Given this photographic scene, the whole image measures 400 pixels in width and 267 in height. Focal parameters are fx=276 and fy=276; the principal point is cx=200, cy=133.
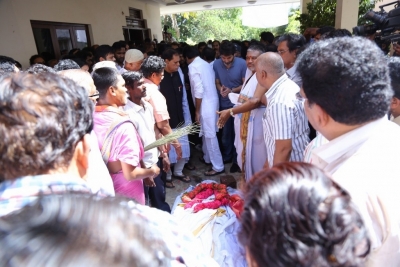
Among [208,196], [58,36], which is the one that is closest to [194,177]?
[208,196]

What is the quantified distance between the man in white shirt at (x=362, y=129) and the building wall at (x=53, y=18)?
5.18m

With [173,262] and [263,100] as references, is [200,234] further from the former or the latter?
[173,262]

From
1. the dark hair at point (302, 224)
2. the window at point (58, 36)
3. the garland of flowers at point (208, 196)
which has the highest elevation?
the window at point (58, 36)

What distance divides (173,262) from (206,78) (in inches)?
129

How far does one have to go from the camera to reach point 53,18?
5832 millimetres

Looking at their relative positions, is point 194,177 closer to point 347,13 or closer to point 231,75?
point 231,75

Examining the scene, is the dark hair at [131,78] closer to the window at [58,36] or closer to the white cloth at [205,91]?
the white cloth at [205,91]

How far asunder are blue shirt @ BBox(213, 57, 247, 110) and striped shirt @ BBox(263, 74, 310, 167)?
2.05m

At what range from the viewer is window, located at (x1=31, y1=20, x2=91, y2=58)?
549 centimetres

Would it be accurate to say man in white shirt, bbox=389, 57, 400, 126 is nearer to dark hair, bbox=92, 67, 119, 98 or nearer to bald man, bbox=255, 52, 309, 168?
bald man, bbox=255, 52, 309, 168

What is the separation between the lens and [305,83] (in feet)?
3.36

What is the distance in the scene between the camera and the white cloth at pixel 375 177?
32.1 inches

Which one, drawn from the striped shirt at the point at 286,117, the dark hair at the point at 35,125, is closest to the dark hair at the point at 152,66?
the striped shirt at the point at 286,117

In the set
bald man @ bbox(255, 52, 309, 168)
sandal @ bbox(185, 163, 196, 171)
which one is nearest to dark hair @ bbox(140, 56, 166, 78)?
bald man @ bbox(255, 52, 309, 168)
